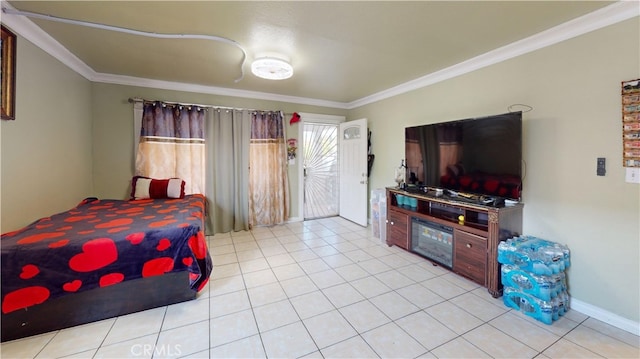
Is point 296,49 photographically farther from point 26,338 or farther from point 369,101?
point 26,338

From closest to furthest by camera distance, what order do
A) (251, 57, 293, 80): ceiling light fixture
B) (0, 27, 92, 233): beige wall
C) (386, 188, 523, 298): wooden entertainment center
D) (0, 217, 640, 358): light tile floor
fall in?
(0, 217, 640, 358): light tile floor, (0, 27, 92, 233): beige wall, (386, 188, 523, 298): wooden entertainment center, (251, 57, 293, 80): ceiling light fixture

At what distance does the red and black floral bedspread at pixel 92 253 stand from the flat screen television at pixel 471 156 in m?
2.72

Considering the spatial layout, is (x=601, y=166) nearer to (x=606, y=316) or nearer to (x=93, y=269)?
(x=606, y=316)

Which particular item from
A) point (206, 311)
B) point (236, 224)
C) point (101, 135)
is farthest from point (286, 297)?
point (101, 135)

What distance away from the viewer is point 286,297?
88.7 inches

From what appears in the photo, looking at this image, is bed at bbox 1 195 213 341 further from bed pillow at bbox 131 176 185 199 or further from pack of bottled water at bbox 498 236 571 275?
pack of bottled water at bbox 498 236 571 275

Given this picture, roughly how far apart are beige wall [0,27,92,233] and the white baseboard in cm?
475

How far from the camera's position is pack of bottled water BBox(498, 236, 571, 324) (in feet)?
6.29

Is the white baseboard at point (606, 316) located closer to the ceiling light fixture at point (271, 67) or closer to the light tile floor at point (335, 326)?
the light tile floor at point (335, 326)

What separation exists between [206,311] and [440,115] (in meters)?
3.41

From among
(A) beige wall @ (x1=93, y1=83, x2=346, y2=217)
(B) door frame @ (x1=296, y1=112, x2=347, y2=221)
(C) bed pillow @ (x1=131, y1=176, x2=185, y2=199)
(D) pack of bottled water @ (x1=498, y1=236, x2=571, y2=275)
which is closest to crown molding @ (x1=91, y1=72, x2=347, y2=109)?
(A) beige wall @ (x1=93, y1=83, x2=346, y2=217)

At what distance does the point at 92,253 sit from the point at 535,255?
11.3ft

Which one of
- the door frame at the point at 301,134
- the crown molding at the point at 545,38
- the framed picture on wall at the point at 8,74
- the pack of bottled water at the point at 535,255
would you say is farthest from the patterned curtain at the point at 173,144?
the pack of bottled water at the point at 535,255

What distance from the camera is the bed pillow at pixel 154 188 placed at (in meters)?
3.41
